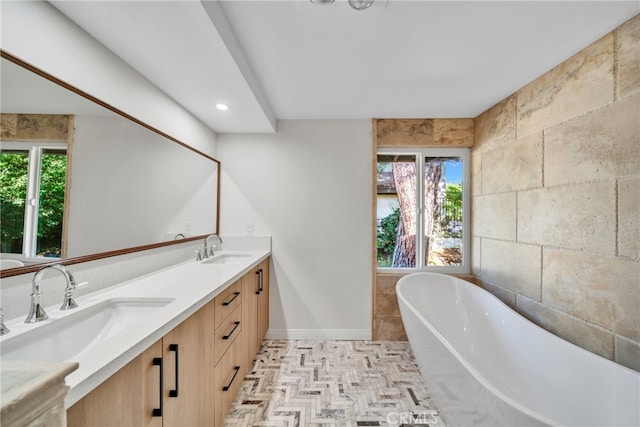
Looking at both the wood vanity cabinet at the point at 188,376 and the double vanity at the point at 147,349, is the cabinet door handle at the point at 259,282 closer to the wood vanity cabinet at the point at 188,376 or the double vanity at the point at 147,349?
the wood vanity cabinet at the point at 188,376

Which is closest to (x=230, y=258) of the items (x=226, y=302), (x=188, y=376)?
(x=226, y=302)

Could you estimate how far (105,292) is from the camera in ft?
4.33

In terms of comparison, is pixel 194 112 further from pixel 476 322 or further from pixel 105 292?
pixel 476 322

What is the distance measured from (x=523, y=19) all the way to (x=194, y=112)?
2403mm

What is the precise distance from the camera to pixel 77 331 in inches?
40.0

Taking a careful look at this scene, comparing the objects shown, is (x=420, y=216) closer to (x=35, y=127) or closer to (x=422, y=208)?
(x=422, y=208)

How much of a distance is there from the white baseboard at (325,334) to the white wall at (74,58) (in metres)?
2.27

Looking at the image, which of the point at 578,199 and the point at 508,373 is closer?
the point at 578,199

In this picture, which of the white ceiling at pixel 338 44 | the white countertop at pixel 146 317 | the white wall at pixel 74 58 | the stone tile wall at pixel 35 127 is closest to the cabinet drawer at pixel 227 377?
the white countertop at pixel 146 317

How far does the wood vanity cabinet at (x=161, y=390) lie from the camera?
2.43 ft

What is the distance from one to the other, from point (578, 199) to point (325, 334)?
238 centimetres

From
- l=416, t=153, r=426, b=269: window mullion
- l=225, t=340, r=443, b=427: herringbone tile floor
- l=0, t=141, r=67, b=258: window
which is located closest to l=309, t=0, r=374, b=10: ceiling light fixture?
l=0, t=141, r=67, b=258: window

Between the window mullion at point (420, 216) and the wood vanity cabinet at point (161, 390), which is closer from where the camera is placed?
the wood vanity cabinet at point (161, 390)

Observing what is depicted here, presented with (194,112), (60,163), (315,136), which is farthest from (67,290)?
(315,136)
